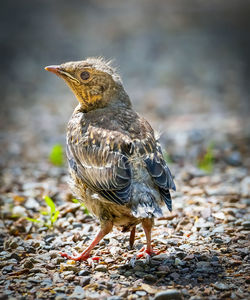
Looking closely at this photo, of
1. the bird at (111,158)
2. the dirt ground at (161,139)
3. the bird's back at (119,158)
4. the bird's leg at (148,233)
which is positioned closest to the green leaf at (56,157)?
the dirt ground at (161,139)

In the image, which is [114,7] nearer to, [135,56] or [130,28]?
[130,28]

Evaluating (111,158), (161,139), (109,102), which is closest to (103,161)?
(111,158)

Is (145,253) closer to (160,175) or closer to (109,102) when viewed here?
(160,175)

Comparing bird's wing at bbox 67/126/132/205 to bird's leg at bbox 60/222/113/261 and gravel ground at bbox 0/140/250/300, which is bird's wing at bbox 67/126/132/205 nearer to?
bird's leg at bbox 60/222/113/261

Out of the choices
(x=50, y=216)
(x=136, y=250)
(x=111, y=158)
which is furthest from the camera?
(x=50, y=216)

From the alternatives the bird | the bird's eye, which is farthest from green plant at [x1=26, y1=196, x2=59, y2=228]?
the bird's eye

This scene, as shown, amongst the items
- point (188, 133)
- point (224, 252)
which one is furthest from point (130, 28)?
point (224, 252)

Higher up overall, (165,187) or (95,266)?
(165,187)
